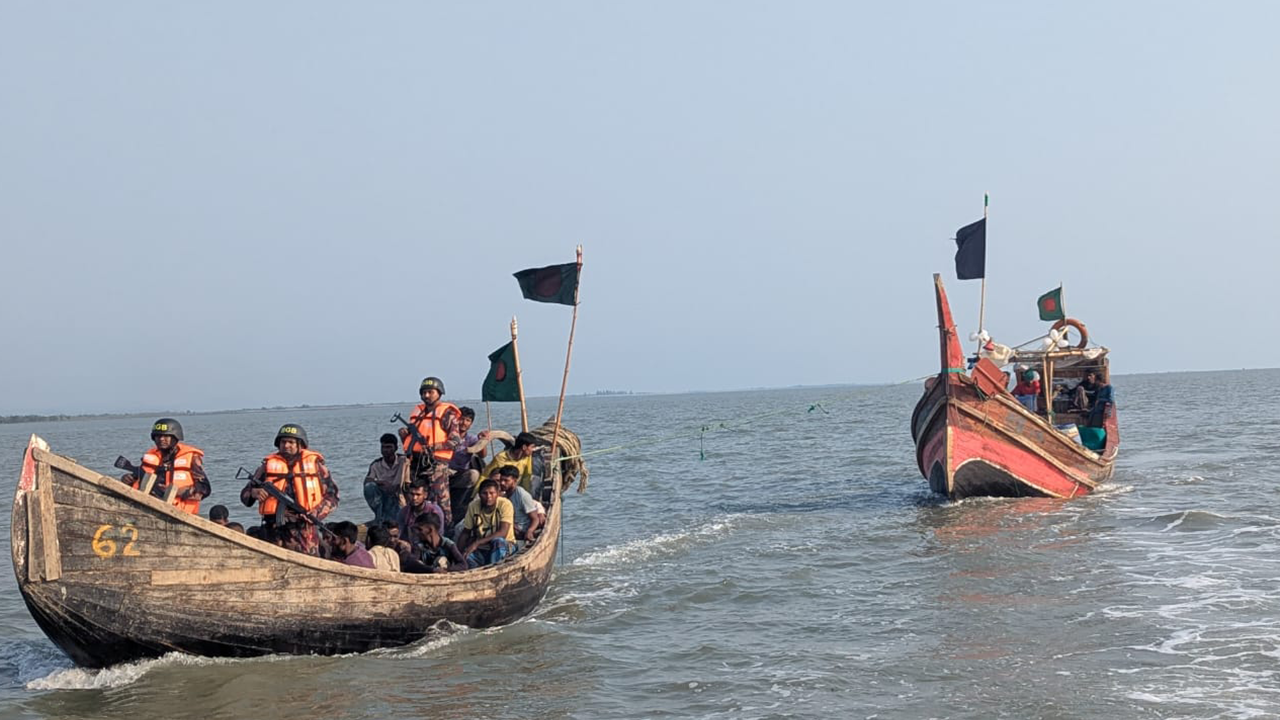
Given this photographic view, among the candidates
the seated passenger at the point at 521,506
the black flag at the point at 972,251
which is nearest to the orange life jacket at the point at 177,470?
the seated passenger at the point at 521,506

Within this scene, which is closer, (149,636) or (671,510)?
(149,636)

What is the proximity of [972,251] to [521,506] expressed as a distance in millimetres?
10685

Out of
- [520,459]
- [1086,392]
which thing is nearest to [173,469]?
[520,459]

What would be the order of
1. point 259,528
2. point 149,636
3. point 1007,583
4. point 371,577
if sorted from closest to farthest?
1. point 149,636
2. point 371,577
3. point 259,528
4. point 1007,583

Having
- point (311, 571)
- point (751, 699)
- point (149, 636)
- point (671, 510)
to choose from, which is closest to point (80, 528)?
point (149, 636)

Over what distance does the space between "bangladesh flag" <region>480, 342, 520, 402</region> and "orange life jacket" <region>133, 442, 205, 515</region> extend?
14.7 feet

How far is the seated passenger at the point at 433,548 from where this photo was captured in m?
10.0

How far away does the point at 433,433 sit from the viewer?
37.7 feet

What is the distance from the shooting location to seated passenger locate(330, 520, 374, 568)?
29.7ft

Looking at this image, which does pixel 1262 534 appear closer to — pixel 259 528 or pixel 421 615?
pixel 421 615

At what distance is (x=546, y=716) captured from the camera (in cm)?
776

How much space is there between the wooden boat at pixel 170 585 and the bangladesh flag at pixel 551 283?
463 cm

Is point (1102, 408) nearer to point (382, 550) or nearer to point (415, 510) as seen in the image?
point (415, 510)

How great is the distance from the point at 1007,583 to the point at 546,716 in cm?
584
